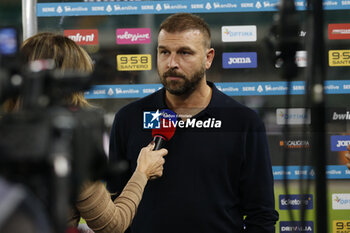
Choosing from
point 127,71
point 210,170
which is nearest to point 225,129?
point 210,170

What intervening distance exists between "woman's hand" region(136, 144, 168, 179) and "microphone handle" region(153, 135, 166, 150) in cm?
3

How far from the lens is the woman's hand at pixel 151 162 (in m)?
1.96

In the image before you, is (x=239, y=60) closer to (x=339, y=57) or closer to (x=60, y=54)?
(x=339, y=57)

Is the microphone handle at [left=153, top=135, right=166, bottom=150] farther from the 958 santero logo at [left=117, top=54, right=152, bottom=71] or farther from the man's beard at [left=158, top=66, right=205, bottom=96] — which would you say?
the 958 santero logo at [left=117, top=54, right=152, bottom=71]

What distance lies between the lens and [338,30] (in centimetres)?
226

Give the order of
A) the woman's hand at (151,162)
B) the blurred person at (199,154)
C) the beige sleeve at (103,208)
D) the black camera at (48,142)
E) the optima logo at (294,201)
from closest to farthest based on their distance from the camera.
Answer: the black camera at (48,142) → the beige sleeve at (103,208) → the woman's hand at (151,162) → the blurred person at (199,154) → the optima logo at (294,201)

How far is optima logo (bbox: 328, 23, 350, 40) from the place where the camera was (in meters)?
2.25

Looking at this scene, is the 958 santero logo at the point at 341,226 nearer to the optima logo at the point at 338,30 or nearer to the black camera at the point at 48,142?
the optima logo at the point at 338,30

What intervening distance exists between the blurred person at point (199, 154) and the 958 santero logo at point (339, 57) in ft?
1.63

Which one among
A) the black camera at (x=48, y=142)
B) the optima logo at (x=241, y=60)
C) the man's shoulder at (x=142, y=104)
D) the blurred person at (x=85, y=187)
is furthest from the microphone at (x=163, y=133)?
the black camera at (x=48, y=142)

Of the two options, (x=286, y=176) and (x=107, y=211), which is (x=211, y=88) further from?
(x=107, y=211)

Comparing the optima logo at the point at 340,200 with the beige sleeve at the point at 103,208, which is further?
the optima logo at the point at 340,200

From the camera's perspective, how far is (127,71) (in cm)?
229

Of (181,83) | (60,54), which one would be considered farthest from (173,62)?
(60,54)
